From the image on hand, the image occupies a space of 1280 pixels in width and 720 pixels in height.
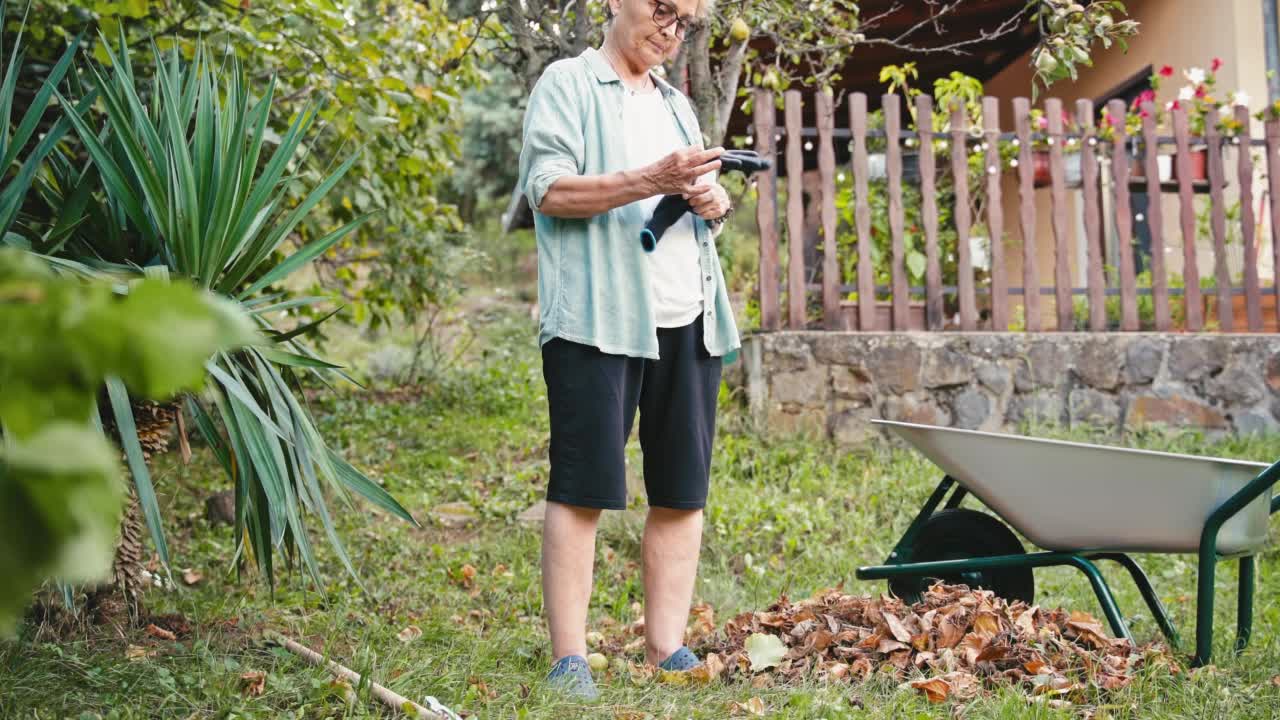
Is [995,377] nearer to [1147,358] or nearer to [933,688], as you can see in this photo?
[1147,358]

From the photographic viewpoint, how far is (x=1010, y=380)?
4699mm

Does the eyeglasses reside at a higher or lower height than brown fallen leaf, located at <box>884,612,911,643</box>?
higher

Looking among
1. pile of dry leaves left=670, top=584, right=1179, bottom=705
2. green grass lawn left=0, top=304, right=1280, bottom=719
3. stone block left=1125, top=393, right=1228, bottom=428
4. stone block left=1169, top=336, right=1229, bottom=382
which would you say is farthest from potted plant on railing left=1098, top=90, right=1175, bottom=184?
pile of dry leaves left=670, top=584, right=1179, bottom=705

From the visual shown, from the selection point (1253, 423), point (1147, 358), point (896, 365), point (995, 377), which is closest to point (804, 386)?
point (896, 365)

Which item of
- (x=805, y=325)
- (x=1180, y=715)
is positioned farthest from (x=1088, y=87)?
(x=1180, y=715)

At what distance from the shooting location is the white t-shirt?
2207 mm

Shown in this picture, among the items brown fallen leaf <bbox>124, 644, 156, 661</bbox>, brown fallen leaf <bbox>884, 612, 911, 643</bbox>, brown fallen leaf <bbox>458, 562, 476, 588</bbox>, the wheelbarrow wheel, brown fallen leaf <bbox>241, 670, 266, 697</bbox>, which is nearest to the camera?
brown fallen leaf <bbox>241, 670, 266, 697</bbox>

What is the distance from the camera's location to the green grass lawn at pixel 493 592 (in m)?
1.93

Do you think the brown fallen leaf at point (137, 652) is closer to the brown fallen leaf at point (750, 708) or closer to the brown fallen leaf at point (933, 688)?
the brown fallen leaf at point (750, 708)

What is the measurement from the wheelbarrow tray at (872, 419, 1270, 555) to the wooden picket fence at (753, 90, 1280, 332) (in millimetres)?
2374

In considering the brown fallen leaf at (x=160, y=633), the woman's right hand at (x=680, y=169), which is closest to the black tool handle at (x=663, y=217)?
the woman's right hand at (x=680, y=169)

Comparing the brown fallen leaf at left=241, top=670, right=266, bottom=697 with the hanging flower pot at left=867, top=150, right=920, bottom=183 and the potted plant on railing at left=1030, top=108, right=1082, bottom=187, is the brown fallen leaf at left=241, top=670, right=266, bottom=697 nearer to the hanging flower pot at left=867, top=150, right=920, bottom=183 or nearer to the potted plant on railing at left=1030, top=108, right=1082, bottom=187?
the hanging flower pot at left=867, top=150, right=920, bottom=183

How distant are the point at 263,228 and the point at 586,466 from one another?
101 cm

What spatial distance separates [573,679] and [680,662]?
1.00ft
